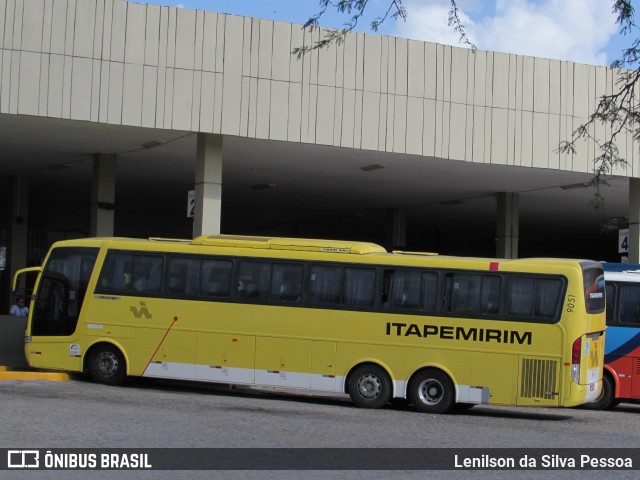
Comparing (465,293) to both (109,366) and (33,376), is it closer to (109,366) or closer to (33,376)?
(109,366)

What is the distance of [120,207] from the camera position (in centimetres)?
4456

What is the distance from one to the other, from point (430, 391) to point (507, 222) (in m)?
15.2

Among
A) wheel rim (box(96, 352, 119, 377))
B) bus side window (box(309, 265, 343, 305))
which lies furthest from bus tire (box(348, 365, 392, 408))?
wheel rim (box(96, 352, 119, 377))

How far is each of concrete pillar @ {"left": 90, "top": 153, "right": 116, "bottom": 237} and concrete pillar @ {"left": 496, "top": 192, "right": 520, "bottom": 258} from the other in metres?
12.4

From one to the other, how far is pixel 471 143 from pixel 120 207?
2290 cm

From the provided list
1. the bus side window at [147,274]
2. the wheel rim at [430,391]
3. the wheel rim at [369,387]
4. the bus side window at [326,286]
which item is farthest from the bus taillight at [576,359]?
Answer: the bus side window at [147,274]

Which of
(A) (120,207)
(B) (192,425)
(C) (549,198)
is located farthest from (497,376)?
(A) (120,207)

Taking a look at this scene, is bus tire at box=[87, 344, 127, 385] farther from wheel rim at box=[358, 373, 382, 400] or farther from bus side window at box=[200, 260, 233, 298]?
wheel rim at box=[358, 373, 382, 400]

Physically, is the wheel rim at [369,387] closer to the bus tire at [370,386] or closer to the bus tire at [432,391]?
the bus tire at [370,386]

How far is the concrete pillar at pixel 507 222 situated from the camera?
32.4 metres

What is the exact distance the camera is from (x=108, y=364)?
65.0 ft

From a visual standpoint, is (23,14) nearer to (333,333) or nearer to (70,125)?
(70,125)

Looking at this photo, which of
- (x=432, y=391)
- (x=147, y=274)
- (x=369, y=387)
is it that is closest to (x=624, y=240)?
(x=432, y=391)

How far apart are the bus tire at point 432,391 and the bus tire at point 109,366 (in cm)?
570
